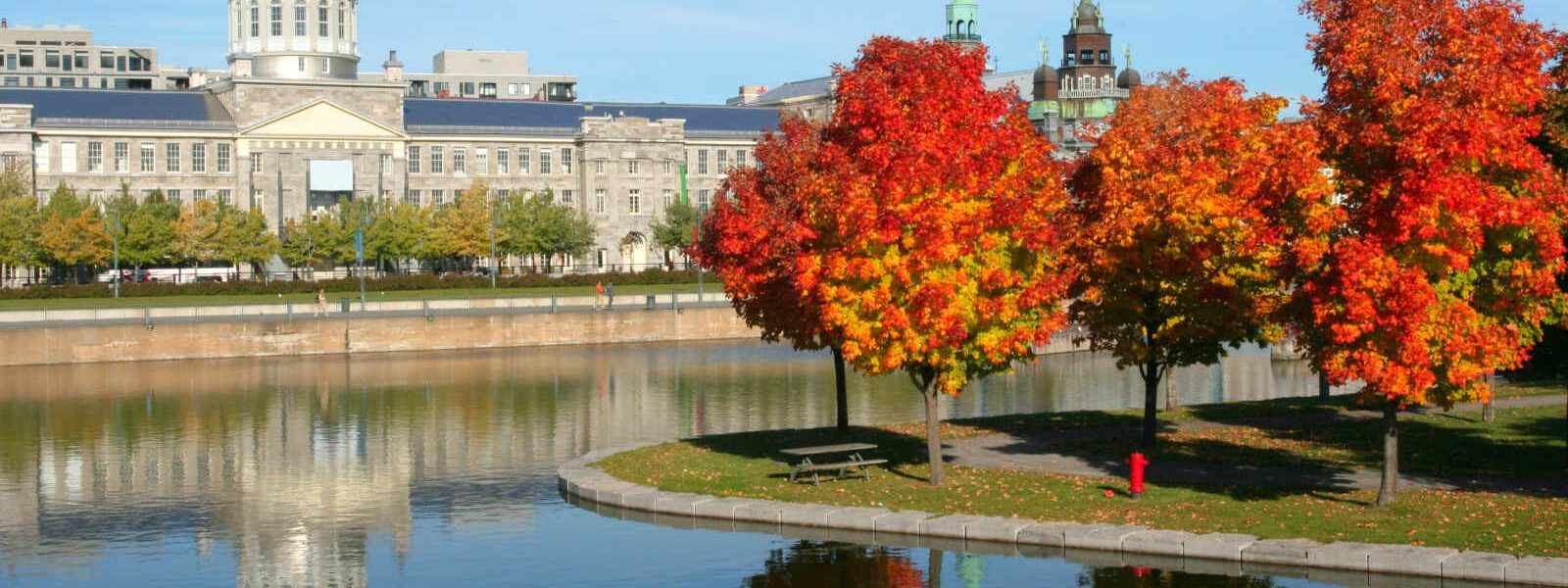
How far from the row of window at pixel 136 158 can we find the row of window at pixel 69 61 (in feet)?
291

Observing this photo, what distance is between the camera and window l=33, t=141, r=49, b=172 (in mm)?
110438

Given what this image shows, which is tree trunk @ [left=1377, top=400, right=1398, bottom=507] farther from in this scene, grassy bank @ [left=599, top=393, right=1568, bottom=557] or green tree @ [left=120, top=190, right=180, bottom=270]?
green tree @ [left=120, top=190, right=180, bottom=270]

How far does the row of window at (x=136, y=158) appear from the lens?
111 meters

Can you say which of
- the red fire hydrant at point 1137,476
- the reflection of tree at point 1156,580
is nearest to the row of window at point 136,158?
the red fire hydrant at point 1137,476

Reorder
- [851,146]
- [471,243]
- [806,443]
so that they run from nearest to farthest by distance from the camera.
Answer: [851,146]
[806,443]
[471,243]

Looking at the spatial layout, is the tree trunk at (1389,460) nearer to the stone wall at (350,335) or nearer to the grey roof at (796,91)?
the stone wall at (350,335)

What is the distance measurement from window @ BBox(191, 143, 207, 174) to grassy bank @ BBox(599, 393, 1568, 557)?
267 ft

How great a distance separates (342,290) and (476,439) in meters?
52.1

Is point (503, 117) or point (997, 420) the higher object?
point (503, 117)

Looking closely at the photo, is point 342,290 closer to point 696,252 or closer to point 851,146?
point 696,252

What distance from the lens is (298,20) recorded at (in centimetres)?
11506

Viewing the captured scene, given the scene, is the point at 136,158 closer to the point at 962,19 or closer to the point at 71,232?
the point at 71,232

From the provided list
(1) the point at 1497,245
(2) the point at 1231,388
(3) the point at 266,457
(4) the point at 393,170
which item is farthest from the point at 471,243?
(1) the point at 1497,245

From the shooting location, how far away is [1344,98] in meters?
28.6
